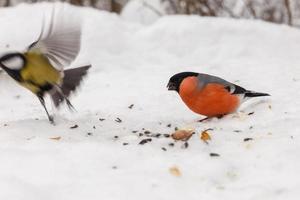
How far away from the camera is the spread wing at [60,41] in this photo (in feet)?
11.3

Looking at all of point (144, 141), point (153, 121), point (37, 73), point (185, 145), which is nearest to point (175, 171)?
point (185, 145)

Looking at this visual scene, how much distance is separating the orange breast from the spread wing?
813 mm

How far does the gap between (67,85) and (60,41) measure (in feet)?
1.07

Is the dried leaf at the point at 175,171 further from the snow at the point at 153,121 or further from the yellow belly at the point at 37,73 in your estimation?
the yellow belly at the point at 37,73

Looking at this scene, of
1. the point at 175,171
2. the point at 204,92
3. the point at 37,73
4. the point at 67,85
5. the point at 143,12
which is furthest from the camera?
the point at 143,12

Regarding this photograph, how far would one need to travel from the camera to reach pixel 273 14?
819cm

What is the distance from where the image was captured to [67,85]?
370cm

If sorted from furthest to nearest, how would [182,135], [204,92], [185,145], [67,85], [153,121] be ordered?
[153,121], [204,92], [67,85], [182,135], [185,145]

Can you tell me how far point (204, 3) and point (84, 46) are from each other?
8.19 feet

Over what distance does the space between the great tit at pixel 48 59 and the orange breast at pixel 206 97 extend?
2.66ft

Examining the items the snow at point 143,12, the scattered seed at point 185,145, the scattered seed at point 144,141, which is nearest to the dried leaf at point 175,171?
the scattered seed at point 185,145

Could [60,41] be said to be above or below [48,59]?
above

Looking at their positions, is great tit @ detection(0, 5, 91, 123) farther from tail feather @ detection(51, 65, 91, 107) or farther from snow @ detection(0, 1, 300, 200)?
snow @ detection(0, 1, 300, 200)

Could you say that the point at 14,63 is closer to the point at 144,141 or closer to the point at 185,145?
the point at 144,141
